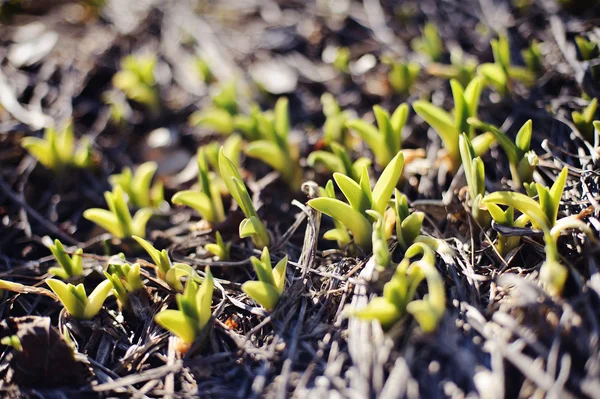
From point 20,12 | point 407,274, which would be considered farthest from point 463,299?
point 20,12

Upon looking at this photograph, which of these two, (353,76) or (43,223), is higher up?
(353,76)

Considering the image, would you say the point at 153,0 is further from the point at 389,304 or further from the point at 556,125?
the point at 389,304

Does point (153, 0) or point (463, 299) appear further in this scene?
point (153, 0)

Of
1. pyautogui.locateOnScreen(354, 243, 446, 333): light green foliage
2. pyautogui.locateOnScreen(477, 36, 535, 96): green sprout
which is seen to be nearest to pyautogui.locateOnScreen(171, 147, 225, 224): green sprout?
pyautogui.locateOnScreen(354, 243, 446, 333): light green foliage

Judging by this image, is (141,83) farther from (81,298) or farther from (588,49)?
(588,49)

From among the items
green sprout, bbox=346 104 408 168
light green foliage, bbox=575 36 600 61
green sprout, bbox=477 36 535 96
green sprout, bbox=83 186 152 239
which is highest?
light green foliage, bbox=575 36 600 61

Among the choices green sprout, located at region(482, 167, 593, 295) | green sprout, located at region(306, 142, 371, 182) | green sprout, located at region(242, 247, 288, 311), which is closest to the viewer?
green sprout, located at region(482, 167, 593, 295)

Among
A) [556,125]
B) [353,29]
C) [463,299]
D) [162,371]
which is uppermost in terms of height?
[353,29]

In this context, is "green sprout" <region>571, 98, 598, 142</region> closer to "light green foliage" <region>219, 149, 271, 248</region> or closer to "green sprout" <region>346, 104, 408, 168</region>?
"green sprout" <region>346, 104, 408, 168</region>
